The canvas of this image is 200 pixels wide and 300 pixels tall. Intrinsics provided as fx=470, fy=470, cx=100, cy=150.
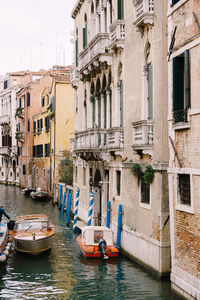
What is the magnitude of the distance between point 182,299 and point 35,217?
8.54m

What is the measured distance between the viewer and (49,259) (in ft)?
48.6

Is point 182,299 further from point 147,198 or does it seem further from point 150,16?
point 150,16

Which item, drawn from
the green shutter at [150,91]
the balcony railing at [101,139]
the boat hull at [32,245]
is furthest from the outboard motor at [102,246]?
the green shutter at [150,91]

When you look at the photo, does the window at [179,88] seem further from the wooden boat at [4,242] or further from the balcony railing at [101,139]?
the wooden boat at [4,242]

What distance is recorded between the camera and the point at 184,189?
999cm

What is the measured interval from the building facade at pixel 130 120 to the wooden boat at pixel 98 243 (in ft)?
1.44

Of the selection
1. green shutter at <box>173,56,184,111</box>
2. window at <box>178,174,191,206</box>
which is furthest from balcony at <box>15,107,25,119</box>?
window at <box>178,174,191,206</box>

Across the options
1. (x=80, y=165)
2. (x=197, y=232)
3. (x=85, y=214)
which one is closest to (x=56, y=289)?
(x=197, y=232)

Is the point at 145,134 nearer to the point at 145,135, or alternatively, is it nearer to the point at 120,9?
the point at 145,135

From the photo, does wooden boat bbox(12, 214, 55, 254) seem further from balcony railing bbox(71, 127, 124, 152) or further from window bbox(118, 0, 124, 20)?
window bbox(118, 0, 124, 20)

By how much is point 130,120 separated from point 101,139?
2620mm

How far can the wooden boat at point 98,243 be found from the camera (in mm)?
14016

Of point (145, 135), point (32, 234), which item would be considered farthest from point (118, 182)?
point (145, 135)

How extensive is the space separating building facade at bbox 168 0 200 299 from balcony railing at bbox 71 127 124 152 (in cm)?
453
